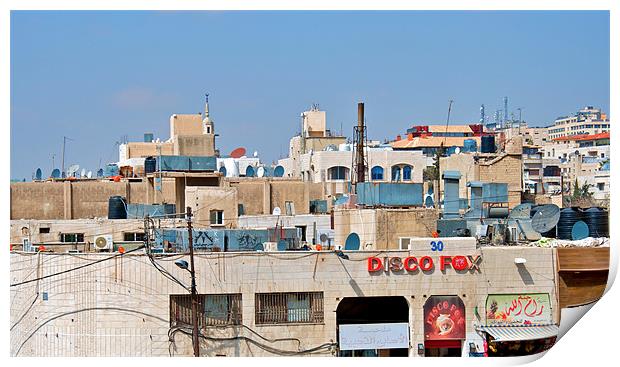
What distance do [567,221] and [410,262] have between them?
4073 mm

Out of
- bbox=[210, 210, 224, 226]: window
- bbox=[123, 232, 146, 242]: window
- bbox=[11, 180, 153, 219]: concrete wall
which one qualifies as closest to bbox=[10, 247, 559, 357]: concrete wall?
bbox=[123, 232, 146, 242]: window

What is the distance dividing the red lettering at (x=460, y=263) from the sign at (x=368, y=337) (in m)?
1.53

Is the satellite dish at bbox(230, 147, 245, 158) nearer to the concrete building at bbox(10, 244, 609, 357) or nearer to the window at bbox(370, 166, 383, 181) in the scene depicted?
the window at bbox(370, 166, 383, 181)

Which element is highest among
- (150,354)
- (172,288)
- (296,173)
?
(296,173)

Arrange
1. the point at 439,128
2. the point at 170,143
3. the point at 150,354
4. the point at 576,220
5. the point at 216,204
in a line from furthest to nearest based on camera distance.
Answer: the point at 439,128 < the point at 170,143 < the point at 216,204 < the point at 576,220 < the point at 150,354

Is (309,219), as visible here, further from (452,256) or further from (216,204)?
(452,256)

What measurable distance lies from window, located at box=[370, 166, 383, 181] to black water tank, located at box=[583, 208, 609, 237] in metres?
20.2

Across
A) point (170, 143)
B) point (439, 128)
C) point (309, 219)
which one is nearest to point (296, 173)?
point (170, 143)

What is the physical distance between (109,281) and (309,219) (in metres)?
9.09

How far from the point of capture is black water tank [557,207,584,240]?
20203 millimetres

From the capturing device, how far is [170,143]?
38.8 m

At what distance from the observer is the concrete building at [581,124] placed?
9555 cm

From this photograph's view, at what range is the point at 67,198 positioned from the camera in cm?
2817

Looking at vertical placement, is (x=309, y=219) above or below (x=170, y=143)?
below
